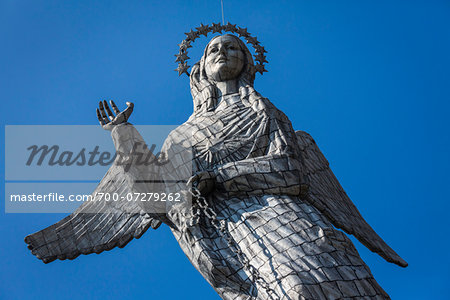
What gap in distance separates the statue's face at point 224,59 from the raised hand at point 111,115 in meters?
1.70

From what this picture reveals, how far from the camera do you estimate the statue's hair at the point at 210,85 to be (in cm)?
950

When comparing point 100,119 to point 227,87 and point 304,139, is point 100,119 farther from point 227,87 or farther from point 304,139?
point 304,139

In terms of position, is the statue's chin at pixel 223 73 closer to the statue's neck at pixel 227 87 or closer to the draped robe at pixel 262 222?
the statue's neck at pixel 227 87

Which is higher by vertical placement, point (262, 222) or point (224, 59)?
point (224, 59)

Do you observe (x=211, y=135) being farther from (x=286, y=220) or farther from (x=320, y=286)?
(x=320, y=286)

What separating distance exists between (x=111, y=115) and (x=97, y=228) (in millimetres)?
1599

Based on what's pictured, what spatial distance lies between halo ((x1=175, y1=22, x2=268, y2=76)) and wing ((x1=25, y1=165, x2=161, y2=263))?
1875mm

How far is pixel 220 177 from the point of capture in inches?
327

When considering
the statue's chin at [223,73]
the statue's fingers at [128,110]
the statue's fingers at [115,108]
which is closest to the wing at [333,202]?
the statue's chin at [223,73]

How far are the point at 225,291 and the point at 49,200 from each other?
9.93ft

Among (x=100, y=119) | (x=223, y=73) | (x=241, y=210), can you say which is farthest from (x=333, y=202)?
(x=100, y=119)

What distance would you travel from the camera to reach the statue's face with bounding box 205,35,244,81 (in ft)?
31.8

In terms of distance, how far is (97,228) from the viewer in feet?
30.2

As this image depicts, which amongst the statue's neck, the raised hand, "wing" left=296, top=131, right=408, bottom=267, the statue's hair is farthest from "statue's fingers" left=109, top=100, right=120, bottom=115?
"wing" left=296, top=131, right=408, bottom=267
